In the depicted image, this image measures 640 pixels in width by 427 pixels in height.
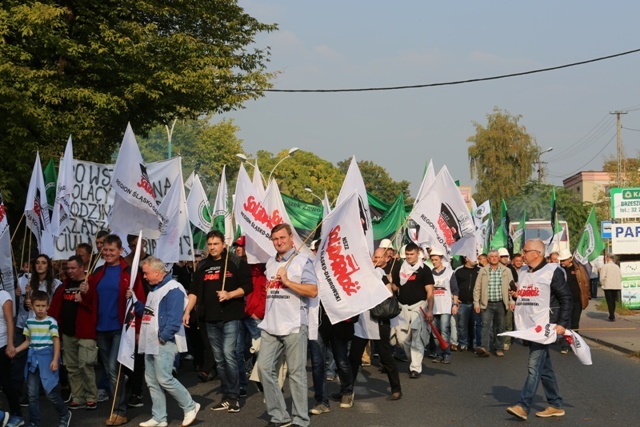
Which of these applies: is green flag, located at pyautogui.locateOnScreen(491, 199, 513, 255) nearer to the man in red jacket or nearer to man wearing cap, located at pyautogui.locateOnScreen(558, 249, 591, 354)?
man wearing cap, located at pyautogui.locateOnScreen(558, 249, 591, 354)

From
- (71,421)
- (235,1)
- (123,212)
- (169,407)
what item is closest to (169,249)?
(123,212)

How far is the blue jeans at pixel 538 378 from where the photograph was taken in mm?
10125

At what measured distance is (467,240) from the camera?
671 inches

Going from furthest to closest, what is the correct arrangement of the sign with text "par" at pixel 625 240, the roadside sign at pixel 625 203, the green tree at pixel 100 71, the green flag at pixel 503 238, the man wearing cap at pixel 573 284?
1. the roadside sign at pixel 625 203
2. the sign with text "par" at pixel 625 240
3. the green flag at pixel 503 238
4. the green tree at pixel 100 71
5. the man wearing cap at pixel 573 284

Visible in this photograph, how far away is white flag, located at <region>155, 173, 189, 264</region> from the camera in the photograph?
13648 millimetres

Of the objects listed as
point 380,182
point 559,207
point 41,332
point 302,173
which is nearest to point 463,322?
point 41,332

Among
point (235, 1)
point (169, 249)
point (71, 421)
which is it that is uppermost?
point (235, 1)

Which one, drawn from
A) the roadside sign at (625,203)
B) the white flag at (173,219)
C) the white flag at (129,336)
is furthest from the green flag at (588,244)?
the white flag at (129,336)

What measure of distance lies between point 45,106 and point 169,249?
399 inches

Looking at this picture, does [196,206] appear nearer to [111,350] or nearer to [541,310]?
[111,350]

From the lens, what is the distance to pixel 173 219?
13.8m

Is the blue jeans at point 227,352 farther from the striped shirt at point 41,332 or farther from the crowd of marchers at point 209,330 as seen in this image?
the striped shirt at point 41,332

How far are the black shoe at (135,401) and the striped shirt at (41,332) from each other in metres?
1.91

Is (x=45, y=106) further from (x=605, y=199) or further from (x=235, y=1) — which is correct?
(x=605, y=199)
